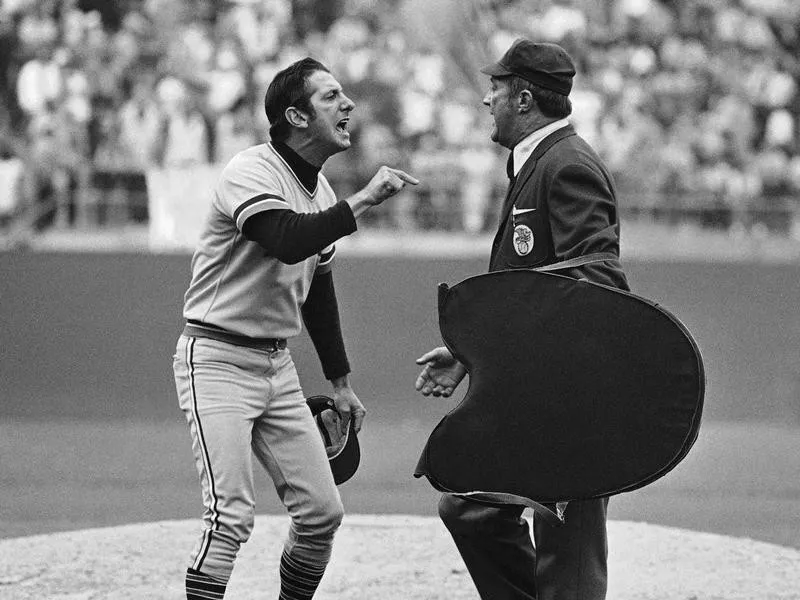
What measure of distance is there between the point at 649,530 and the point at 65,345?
5.62 meters

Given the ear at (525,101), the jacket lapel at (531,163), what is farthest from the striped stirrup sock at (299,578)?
the ear at (525,101)

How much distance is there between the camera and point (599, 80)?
557 inches

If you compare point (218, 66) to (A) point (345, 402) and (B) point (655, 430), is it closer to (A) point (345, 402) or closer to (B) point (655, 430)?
(A) point (345, 402)

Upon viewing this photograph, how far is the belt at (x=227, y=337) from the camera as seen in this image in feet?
15.8

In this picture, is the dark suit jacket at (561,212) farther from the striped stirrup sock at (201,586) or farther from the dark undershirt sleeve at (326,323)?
the striped stirrup sock at (201,586)

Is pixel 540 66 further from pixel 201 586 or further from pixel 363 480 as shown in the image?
pixel 363 480

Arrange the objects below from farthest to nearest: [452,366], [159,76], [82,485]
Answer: [159,76]
[82,485]
[452,366]

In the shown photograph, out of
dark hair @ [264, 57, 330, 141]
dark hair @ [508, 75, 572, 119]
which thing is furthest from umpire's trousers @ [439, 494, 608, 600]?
dark hair @ [264, 57, 330, 141]

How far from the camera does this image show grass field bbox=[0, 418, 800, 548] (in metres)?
8.29

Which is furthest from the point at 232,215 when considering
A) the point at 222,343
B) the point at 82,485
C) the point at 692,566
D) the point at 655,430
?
the point at 82,485

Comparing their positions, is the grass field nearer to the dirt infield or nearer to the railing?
the dirt infield

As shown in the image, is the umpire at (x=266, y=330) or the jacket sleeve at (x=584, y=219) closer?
the jacket sleeve at (x=584, y=219)

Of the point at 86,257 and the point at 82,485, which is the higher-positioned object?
the point at 86,257

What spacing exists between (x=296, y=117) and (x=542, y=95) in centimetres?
93
